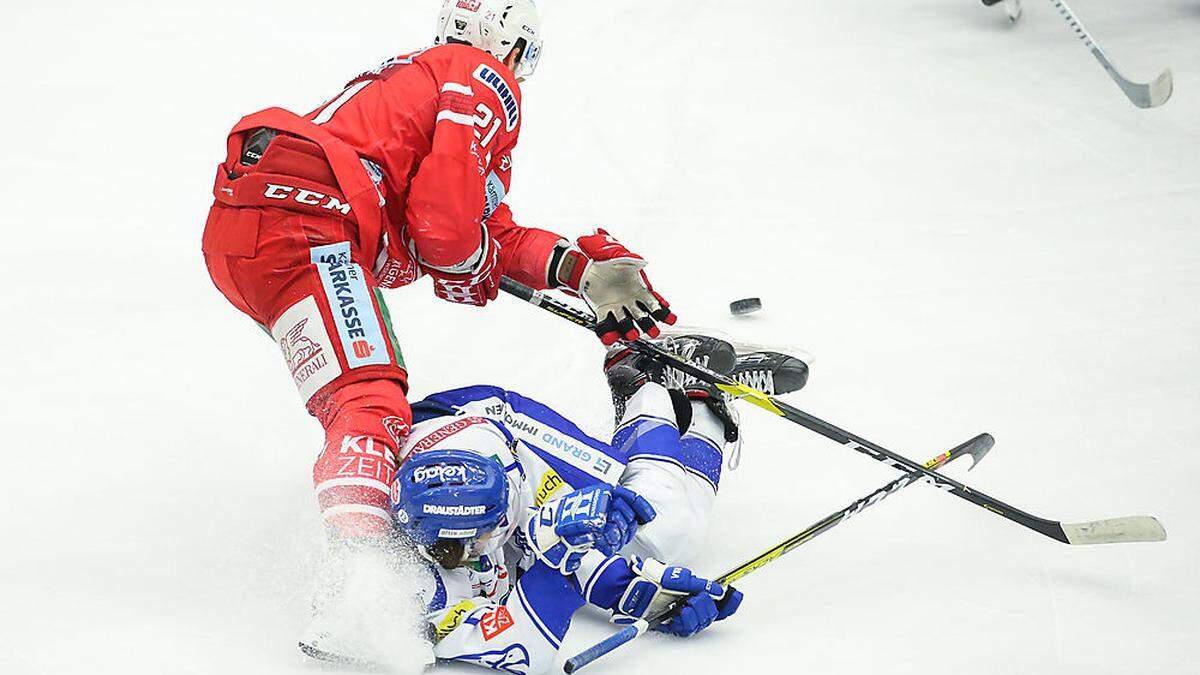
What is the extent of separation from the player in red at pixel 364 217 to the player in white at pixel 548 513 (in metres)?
0.12

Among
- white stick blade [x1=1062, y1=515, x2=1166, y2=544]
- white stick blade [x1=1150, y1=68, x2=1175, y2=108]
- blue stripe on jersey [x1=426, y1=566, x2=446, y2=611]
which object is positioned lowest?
white stick blade [x1=1062, y1=515, x2=1166, y2=544]

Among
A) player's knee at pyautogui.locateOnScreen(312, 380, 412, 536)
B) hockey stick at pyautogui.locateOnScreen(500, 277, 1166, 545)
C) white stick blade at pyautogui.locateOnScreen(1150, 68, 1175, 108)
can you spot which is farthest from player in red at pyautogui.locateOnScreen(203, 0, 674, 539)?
white stick blade at pyautogui.locateOnScreen(1150, 68, 1175, 108)

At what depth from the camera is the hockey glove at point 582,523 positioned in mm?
2549

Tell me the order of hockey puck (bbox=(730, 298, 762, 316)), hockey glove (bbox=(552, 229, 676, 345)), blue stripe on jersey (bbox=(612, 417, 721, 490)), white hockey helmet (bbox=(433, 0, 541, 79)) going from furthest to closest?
hockey puck (bbox=(730, 298, 762, 316))
hockey glove (bbox=(552, 229, 676, 345))
white hockey helmet (bbox=(433, 0, 541, 79))
blue stripe on jersey (bbox=(612, 417, 721, 490))

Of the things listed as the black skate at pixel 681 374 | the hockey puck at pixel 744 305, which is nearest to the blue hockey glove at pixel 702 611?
the black skate at pixel 681 374

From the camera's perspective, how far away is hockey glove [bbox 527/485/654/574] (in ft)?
8.36

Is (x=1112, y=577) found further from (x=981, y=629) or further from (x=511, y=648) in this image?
(x=511, y=648)

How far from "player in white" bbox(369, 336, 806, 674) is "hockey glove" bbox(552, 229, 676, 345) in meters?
0.14

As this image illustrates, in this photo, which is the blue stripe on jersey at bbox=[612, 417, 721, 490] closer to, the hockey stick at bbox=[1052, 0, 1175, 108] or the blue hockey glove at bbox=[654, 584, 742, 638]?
the blue hockey glove at bbox=[654, 584, 742, 638]

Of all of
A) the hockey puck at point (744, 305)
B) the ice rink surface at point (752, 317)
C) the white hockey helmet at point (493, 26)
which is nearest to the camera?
the ice rink surface at point (752, 317)

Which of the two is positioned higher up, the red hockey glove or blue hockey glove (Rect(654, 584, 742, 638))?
the red hockey glove

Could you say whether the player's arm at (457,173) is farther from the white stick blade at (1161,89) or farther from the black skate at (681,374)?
the white stick blade at (1161,89)

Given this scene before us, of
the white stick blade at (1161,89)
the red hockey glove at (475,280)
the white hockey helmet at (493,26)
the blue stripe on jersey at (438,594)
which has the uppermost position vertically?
the white stick blade at (1161,89)

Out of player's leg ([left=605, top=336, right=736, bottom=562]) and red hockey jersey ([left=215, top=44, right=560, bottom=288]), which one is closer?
red hockey jersey ([left=215, top=44, right=560, bottom=288])
